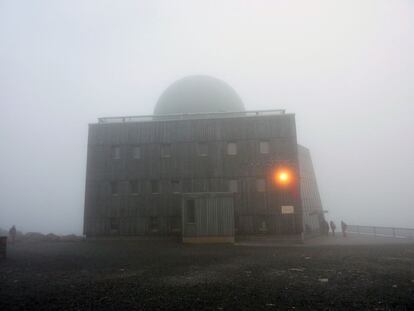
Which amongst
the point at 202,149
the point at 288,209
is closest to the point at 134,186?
the point at 202,149

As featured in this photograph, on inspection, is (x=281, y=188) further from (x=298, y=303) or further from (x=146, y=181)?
(x=298, y=303)

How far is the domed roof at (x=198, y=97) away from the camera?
3569 cm

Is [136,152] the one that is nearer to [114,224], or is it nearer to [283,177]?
[114,224]

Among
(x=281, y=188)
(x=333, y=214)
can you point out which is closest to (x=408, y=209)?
(x=333, y=214)

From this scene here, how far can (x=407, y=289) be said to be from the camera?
916cm

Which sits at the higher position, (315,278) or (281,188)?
(281,188)

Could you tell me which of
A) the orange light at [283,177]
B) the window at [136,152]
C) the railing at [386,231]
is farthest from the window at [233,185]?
the railing at [386,231]

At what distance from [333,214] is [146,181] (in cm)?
14802

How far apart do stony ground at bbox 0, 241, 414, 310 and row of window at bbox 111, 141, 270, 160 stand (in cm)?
1579

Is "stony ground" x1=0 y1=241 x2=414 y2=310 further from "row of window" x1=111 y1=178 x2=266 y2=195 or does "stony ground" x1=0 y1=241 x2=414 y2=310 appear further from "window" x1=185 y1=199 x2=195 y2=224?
"row of window" x1=111 y1=178 x2=266 y2=195

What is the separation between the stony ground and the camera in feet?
25.9

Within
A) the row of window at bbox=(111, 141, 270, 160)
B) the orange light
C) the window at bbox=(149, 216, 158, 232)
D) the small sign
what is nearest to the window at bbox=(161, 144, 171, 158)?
the row of window at bbox=(111, 141, 270, 160)

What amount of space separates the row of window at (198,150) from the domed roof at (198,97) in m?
5.76

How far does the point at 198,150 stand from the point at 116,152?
314 inches
